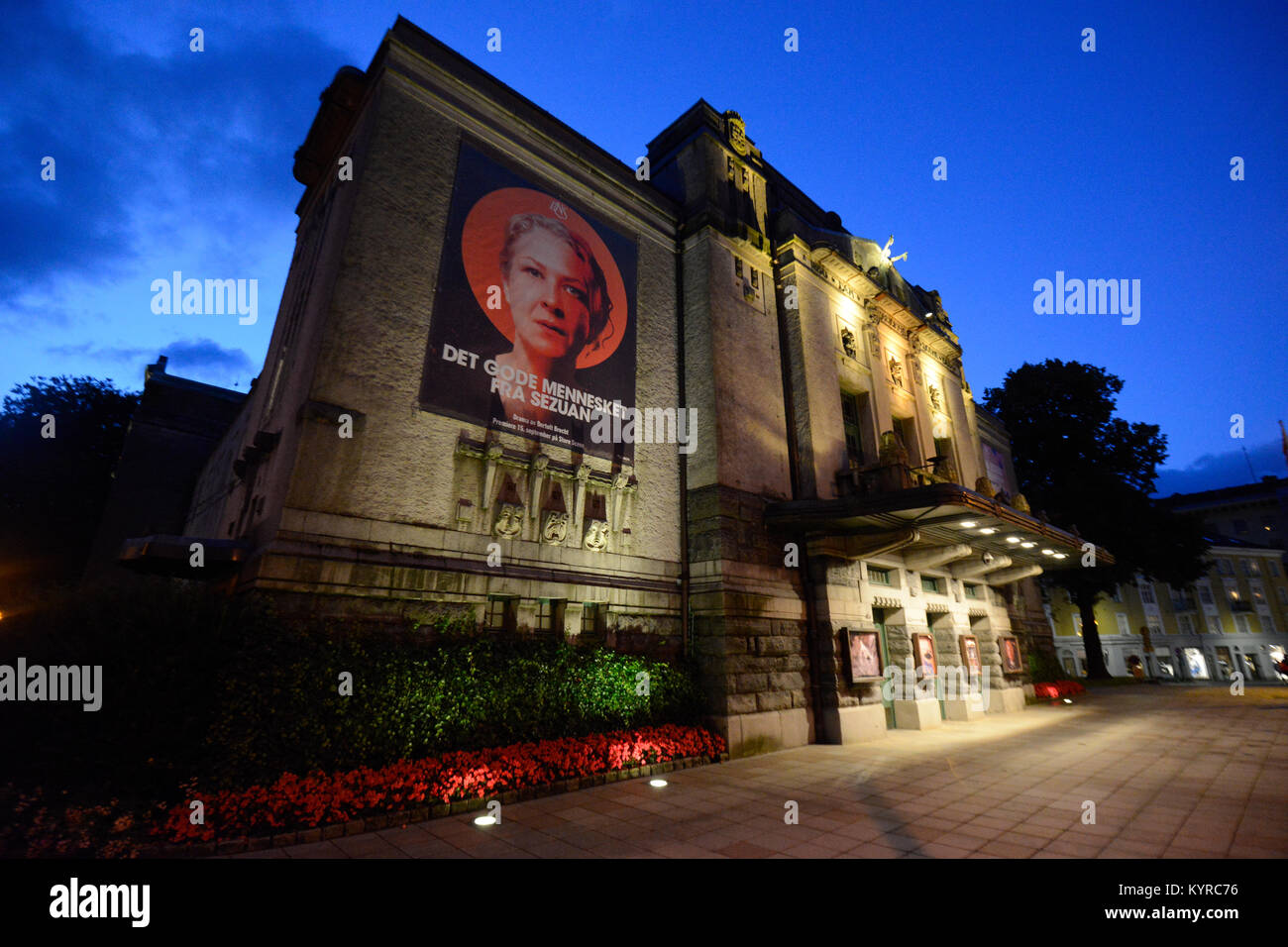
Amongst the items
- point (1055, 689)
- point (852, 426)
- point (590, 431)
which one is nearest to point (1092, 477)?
point (1055, 689)

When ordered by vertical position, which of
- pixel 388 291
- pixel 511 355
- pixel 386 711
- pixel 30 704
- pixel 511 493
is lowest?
pixel 386 711

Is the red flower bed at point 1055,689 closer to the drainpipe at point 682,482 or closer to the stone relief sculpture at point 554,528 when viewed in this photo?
the drainpipe at point 682,482

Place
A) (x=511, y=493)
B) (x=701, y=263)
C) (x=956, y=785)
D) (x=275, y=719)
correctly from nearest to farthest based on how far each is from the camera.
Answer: (x=275, y=719)
(x=956, y=785)
(x=511, y=493)
(x=701, y=263)

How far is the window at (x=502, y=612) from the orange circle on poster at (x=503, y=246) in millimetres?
5359

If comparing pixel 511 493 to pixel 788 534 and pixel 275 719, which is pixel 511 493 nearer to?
pixel 275 719

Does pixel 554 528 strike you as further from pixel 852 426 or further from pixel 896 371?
pixel 896 371

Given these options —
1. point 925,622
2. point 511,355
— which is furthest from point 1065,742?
point 511,355

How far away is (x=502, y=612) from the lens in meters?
10.3

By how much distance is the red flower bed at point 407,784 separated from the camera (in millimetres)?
5996

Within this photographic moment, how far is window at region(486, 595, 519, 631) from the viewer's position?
33.2ft

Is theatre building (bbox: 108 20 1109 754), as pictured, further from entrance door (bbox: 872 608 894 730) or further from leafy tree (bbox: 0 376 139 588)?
leafy tree (bbox: 0 376 139 588)

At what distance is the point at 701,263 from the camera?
618 inches

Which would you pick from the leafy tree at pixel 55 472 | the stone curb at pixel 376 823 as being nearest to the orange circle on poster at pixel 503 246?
the stone curb at pixel 376 823
